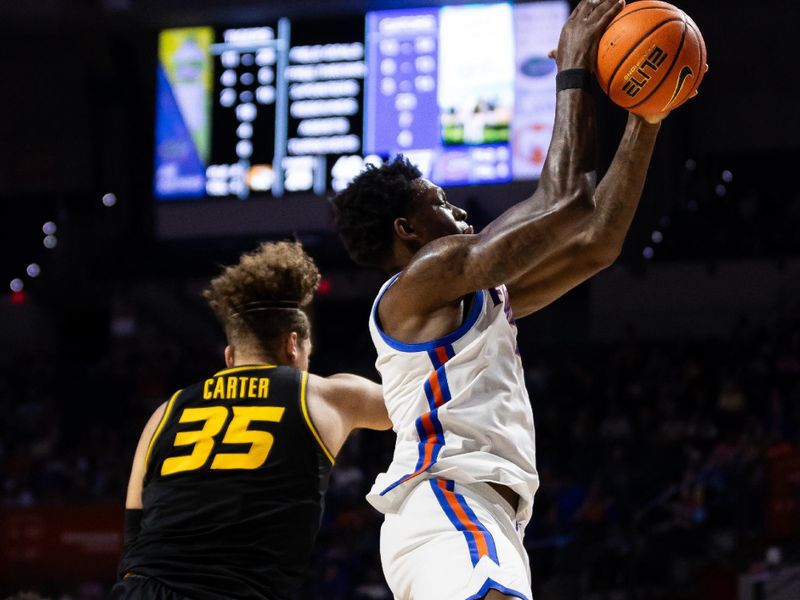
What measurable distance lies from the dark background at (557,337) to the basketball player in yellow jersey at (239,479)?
18.6 ft

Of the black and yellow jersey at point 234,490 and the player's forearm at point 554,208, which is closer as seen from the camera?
the black and yellow jersey at point 234,490

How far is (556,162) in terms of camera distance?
9.78ft

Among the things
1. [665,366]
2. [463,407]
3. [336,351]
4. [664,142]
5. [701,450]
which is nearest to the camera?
[463,407]

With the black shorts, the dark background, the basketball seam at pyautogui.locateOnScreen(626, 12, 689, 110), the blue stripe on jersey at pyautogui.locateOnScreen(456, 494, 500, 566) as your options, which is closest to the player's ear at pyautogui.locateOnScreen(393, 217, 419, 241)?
the basketball seam at pyautogui.locateOnScreen(626, 12, 689, 110)

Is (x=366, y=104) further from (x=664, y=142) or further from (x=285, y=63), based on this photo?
(x=664, y=142)

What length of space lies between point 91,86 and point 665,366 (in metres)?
7.05

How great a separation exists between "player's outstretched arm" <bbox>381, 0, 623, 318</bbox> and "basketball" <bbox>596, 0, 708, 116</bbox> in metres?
0.06

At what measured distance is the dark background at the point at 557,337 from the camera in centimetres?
886

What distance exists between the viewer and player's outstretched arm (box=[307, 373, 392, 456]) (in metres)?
2.93

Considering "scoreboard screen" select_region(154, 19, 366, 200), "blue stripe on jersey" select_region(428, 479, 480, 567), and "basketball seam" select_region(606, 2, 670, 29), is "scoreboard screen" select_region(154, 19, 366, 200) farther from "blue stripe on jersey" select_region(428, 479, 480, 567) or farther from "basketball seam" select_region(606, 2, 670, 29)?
"blue stripe on jersey" select_region(428, 479, 480, 567)

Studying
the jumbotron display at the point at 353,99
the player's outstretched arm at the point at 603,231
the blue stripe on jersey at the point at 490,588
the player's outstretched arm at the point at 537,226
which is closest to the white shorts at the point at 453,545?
the blue stripe on jersey at the point at 490,588

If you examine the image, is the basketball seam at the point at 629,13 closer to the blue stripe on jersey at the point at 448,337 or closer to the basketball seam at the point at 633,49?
the basketball seam at the point at 633,49

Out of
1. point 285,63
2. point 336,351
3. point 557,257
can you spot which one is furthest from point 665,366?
point 557,257

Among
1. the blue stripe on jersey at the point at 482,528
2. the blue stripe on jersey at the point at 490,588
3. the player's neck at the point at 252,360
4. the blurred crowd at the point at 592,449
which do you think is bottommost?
the blurred crowd at the point at 592,449
